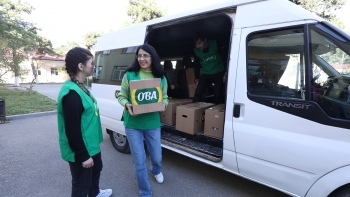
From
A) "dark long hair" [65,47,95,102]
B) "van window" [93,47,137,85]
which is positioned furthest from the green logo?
"van window" [93,47,137,85]

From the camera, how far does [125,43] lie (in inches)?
140

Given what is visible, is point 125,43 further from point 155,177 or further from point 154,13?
point 154,13

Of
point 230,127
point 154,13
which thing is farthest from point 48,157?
point 154,13

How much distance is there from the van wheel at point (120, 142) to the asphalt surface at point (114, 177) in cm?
10

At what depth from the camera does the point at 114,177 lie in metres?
3.09

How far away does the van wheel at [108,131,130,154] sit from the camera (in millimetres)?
3795

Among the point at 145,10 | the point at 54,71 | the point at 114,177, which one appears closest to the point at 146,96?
the point at 114,177

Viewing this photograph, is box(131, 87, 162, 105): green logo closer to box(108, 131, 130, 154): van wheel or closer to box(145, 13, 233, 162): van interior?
box(145, 13, 233, 162): van interior

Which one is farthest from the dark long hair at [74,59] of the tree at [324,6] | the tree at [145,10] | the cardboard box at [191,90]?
the tree at [145,10]

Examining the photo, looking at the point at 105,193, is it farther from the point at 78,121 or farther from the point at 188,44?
the point at 188,44

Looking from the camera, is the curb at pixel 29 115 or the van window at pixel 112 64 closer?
the van window at pixel 112 64

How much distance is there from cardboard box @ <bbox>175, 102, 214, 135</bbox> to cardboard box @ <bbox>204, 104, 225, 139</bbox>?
20 cm

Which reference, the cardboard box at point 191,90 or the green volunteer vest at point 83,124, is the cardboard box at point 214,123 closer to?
the green volunteer vest at point 83,124

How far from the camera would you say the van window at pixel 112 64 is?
11.6 ft
